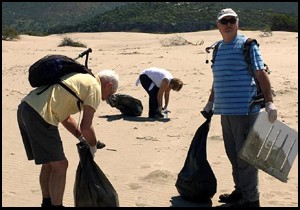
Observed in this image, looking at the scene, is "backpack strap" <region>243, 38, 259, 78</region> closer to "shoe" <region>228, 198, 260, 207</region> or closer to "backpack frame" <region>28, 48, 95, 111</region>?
"shoe" <region>228, 198, 260, 207</region>

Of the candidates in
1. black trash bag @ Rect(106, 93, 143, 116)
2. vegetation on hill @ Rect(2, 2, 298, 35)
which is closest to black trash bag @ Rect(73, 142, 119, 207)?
black trash bag @ Rect(106, 93, 143, 116)

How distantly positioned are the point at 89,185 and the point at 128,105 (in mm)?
4811

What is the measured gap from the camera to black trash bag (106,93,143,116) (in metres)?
9.24

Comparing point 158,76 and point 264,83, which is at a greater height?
point 264,83

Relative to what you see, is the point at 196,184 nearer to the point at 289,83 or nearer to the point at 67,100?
the point at 67,100

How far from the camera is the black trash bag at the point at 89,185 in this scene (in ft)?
14.6

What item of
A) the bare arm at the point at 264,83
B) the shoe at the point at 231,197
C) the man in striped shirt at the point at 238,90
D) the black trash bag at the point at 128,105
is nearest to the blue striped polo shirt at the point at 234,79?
the man in striped shirt at the point at 238,90

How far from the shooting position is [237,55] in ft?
15.3

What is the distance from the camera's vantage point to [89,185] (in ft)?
14.7

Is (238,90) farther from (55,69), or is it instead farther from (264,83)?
(55,69)

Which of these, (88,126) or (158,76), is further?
(158,76)

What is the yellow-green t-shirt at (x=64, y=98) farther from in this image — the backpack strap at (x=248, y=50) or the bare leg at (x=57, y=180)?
the backpack strap at (x=248, y=50)

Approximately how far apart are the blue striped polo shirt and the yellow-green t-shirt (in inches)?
43.4

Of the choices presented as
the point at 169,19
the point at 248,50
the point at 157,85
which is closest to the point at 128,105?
the point at 157,85
